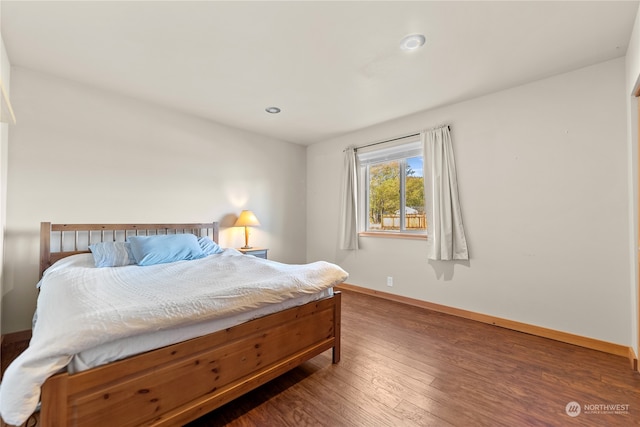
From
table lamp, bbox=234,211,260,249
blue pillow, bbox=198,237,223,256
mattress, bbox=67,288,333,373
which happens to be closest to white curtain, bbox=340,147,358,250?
table lamp, bbox=234,211,260,249

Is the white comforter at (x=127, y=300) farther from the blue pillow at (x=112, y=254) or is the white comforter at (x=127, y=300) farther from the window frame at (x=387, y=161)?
the window frame at (x=387, y=161)

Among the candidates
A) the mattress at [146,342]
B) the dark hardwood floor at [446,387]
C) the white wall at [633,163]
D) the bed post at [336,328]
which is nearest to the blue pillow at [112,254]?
the dark hardwood floor at [446,387]

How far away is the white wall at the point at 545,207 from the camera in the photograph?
227 centimetres

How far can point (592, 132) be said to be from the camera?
2.35m

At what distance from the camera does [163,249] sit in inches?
104

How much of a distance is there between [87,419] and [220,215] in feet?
9.53

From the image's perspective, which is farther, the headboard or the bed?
the headboard

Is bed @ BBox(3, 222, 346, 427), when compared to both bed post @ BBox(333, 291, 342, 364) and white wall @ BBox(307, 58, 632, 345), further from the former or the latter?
white wall @ BBox(307, 58, 632, 345)

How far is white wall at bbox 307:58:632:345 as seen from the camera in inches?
89.5

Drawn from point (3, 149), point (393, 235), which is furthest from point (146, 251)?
point (393, 235)

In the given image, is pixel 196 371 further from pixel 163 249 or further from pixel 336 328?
pixel 163 249

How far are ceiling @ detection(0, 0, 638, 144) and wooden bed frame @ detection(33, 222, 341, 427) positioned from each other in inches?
78.1

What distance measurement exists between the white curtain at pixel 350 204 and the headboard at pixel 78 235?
→ 7.50 ft

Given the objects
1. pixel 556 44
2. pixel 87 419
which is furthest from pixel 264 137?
pixel 87 419
